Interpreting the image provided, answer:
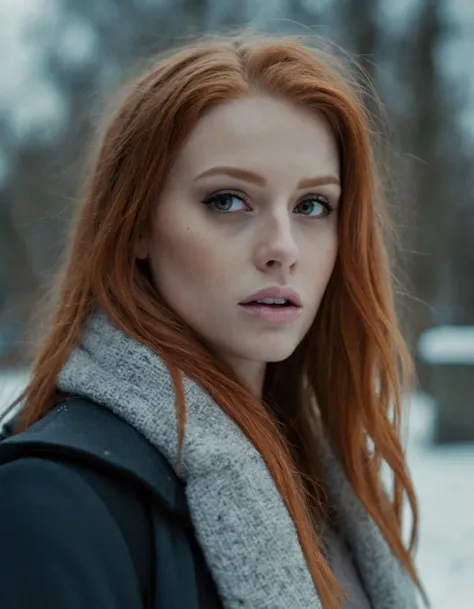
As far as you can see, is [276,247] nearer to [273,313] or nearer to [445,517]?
[273,313]

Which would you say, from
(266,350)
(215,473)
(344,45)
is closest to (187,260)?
(266,350)

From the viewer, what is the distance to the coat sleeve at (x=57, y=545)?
1062 millimetres

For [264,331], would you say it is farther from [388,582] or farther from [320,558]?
[388,582]

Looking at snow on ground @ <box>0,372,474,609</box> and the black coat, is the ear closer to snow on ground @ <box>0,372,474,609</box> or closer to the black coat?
the black coat

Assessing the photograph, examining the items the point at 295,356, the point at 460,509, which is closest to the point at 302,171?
the point at 295,356

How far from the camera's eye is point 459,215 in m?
16.9

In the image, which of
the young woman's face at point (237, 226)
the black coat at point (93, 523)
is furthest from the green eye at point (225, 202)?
the black coat at point (93, 523)

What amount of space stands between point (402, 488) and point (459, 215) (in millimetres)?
15772

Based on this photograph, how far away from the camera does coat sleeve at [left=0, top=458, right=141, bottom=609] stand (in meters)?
1.06

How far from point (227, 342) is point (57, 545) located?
0.56 m

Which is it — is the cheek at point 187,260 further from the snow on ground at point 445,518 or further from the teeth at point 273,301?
the snow on ground at point 445,518

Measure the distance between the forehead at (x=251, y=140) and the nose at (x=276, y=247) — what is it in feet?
0.35

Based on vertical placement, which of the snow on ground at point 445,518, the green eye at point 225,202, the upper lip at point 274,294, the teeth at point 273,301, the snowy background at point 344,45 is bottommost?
the snow on ground at point 445,518

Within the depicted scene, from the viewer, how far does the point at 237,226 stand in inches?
58.9
